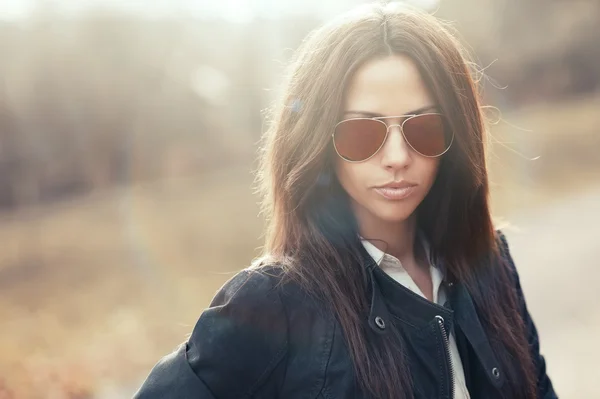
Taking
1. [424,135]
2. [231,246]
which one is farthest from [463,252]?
[231,246]

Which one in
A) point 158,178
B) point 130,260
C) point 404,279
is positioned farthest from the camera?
point 158,178

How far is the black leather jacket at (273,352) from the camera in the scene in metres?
1.33

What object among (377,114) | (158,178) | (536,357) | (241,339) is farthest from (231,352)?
(158,178)

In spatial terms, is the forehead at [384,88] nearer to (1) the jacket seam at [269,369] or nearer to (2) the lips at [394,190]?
→ (2) the lips at [394,190]

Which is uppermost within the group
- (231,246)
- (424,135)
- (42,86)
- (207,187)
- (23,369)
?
(42,86)

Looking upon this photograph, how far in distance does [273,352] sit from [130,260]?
11.7 feet

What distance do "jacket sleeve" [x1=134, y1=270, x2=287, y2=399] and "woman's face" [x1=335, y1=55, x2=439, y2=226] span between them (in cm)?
34

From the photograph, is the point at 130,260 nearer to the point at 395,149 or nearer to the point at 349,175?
the point at 349,175

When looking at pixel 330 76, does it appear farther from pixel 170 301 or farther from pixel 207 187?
pixel 207 187

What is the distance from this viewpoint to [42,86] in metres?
4.56

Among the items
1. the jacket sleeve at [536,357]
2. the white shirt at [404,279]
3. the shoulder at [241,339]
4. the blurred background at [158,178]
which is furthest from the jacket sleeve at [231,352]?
the blurred background at [158,178]

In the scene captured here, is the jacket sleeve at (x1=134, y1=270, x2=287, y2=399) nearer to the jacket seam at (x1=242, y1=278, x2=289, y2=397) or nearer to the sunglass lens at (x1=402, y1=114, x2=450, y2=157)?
the jacket seam at (x1=242, y1=278, x2=289, y2=397)

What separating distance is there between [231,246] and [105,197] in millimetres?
1075

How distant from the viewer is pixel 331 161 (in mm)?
1552
